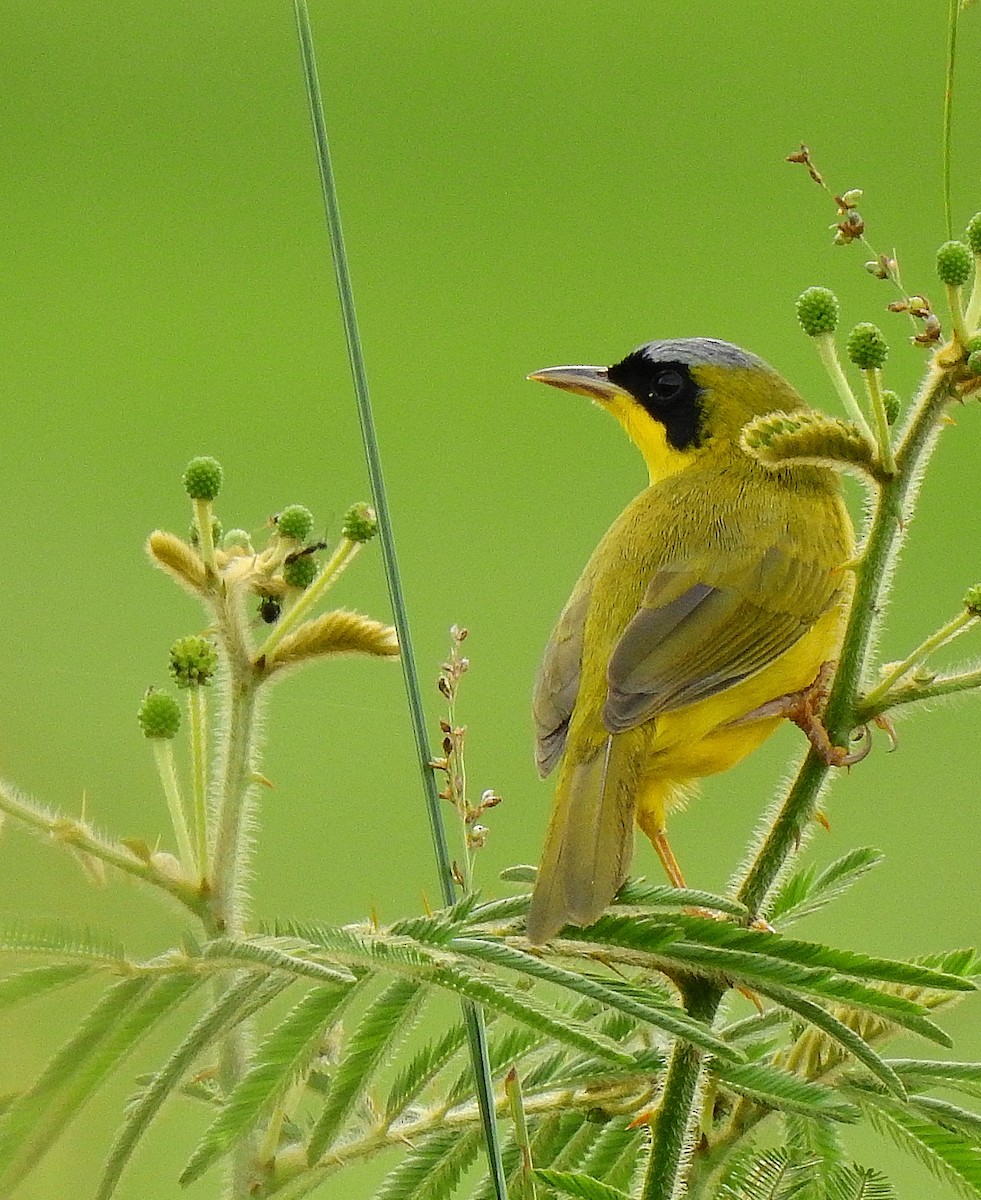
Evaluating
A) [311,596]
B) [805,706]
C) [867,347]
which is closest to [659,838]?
[805,706]

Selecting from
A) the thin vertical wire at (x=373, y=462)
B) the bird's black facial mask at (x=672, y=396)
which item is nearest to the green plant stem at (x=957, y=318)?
the thin vertical wire at (x=373, y=462)

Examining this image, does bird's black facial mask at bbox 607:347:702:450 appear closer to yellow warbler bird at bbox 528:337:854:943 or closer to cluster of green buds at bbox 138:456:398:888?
yellow warbler bird at bbox 528:337:854:943

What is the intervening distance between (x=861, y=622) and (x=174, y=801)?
40 centimetres

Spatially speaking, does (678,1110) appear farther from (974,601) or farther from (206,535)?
(206,535)

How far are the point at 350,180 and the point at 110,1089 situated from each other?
604 centimetres

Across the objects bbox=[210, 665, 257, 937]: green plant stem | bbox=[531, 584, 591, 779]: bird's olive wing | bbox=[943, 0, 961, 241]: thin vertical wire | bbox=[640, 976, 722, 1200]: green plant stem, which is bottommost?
bbox=[531, 584, 591, 779]: bird's olive wing

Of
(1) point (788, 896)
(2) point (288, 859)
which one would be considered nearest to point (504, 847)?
(2) point (288, 859)

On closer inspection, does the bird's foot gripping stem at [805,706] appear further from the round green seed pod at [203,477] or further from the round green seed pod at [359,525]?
the round green seed pod at [203,477]

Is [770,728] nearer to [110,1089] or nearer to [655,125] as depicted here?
[110,1089]

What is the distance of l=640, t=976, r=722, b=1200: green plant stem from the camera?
76 cm

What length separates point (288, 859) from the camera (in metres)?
2.79

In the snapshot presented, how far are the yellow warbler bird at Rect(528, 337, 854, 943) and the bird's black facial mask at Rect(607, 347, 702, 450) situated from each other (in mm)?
165

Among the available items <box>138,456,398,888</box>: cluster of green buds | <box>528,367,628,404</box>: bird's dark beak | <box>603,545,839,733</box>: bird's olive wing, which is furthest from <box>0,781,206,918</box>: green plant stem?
<box>528,367,628,404</box>: bird's dark beak

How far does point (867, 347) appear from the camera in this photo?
0.86 m
